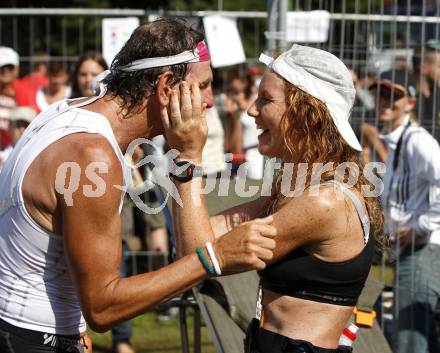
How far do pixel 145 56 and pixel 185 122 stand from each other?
28 cm

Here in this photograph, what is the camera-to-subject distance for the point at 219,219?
126 inches

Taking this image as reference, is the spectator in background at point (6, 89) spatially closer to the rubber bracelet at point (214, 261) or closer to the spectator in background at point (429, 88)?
the spectator in background at point (429, 88)

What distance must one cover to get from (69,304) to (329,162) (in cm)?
97

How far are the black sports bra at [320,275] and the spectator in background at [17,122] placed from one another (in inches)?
174

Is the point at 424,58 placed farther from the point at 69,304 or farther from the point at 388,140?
the point at 69,304

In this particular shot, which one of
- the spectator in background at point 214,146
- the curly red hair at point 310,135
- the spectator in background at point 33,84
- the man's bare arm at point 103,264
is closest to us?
the man's bare arm at point 103,264

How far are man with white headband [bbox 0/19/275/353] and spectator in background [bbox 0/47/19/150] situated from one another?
5.28m

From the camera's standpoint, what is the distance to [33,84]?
8.45 meters

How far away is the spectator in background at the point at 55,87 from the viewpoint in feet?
26.4

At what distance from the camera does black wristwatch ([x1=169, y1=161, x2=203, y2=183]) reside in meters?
2.66

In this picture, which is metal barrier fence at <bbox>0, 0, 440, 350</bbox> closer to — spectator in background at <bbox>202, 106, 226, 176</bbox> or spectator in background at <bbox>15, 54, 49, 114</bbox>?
spectator in background at <bbox>202, 106, 226, 176</bbox>

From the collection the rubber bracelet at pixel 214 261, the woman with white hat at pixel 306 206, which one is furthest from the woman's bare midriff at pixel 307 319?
the rubber bracelet at pixel 214 261

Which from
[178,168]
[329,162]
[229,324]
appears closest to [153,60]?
[178,168]

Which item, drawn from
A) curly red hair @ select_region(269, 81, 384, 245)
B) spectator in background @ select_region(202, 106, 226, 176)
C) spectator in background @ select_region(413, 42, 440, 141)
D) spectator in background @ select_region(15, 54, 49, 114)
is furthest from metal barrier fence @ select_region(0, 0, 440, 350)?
curly red hair @ select_region(269, 81, 384, 245)
